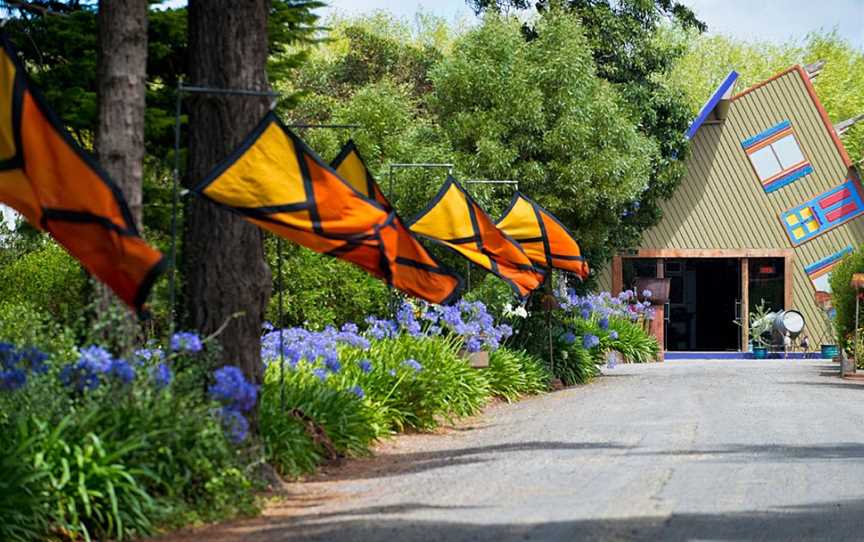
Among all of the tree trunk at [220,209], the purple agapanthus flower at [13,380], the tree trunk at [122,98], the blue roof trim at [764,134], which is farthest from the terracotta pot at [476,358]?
the blue roof trim at [764,134]

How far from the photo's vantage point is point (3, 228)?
28016mm

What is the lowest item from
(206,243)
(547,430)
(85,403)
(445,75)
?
(547,430)

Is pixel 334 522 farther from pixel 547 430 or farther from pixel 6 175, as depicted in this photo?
pixel 547 430

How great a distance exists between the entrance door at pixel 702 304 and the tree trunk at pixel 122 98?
36839mm

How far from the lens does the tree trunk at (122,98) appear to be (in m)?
11.8

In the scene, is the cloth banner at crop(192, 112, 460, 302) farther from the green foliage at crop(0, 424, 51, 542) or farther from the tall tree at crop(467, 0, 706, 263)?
the tall tree at crop(467, 0, 706, 263)

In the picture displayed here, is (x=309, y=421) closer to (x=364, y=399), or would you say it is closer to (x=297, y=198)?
(x=364, y=399)

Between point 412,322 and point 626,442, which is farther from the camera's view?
point 412,322

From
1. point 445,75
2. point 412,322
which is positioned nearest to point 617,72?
point 445,75

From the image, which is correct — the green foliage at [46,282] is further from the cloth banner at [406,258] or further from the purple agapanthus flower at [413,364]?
the cloth banner at [406,258]

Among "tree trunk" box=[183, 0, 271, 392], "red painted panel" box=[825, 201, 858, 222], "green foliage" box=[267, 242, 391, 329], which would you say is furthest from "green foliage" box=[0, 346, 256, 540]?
"red painted panel" box=[825, 201, 858, 222]

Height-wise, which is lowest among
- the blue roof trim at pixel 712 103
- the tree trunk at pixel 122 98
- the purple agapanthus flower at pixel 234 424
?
the purple agapanthus flower at pixel 234 424

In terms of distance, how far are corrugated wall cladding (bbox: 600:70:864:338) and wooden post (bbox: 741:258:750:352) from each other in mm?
677

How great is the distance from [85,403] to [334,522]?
1.98m
